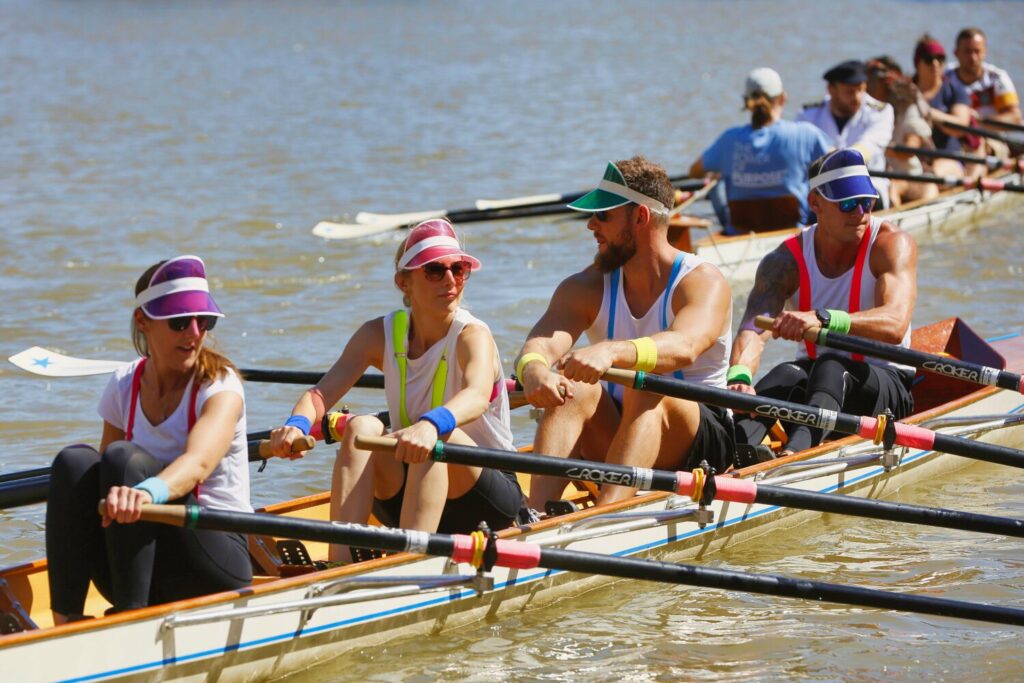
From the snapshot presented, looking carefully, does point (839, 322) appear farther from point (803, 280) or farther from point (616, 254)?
point (616, 254)

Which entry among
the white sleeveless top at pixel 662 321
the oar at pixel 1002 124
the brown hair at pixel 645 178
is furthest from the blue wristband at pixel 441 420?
the oar at pixel 1002 124

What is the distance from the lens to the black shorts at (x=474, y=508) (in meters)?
5.64

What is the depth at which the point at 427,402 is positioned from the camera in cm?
561

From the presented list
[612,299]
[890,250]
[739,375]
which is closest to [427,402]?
[612,299]

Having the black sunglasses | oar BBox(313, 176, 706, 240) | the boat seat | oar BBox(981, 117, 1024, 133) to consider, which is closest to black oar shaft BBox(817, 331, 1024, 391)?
the black sunglasses

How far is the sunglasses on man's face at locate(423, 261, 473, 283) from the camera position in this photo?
5.38 metres

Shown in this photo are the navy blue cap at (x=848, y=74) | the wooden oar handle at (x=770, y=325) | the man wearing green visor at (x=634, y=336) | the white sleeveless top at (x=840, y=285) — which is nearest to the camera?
the man wearing green visor at (x=634, y=336)

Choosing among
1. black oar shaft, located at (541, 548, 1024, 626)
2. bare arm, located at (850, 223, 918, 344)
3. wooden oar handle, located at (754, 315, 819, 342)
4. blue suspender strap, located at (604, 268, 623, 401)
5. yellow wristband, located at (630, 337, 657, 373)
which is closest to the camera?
black oar shaft, located at (541, 548, 1024, 626)

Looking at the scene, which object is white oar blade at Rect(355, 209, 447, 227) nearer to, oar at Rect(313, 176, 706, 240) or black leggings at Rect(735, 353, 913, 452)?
oar at Rect(313, 176, 706, 240)

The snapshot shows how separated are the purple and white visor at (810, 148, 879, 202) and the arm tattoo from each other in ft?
1.29

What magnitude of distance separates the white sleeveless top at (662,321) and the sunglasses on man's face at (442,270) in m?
1.00

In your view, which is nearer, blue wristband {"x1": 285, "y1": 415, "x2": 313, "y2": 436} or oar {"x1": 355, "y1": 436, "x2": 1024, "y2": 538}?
blue wristband {"x1": 285, "y1": 415, "x2": 313, "y2": 436}

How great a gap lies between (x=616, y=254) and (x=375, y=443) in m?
1.63

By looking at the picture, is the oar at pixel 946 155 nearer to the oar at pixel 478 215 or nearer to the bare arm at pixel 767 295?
the oar at pixel 478 215
